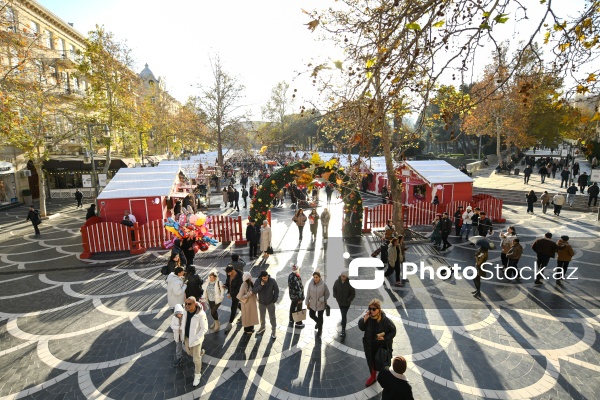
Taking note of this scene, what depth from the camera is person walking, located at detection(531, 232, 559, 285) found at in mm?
Answer: 9148

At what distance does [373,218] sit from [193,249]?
8.51 meters

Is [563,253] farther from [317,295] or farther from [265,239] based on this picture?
[265,239]

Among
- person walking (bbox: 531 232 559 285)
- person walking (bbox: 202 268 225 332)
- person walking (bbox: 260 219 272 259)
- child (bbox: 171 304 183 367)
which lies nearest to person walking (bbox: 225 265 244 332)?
person walking (bbox: 202 268 225 332)

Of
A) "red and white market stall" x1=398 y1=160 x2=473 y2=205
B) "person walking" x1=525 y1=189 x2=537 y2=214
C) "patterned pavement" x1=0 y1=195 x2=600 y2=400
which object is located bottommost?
"patterned pavement" x1=0 y1=195 x2=600 y2=400

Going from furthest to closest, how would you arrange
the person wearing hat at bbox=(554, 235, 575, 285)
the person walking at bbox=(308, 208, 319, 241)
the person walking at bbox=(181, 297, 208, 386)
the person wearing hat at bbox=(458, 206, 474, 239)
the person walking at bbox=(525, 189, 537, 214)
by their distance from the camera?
1. the person walking at bbox=(525, 189, 537, 214)
2. the person wearing hat at bbox=(458, 206, 474, 239)
3. the person walking at bbox=(308, 208, 319, 241)
4. the person wearing hat at bbox=(554, 235, 575, 285)
5. the person walking at bbox=(181, 297, 208, 386)

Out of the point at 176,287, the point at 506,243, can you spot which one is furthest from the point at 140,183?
the point at 506,243

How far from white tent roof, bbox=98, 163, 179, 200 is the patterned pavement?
5040mm

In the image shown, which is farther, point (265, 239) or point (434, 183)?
point (434, 183)

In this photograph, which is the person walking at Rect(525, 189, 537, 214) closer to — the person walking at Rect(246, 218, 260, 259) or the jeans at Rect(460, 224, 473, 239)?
the jeans at Rect(460, 224, 473, 239)

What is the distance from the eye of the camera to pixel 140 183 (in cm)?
1670

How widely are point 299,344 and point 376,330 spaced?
2095mm

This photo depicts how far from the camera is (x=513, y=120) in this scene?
31797 millimetres

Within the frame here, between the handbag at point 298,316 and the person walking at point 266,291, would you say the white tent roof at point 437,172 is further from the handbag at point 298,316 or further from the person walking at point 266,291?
the person walking at point 266,291

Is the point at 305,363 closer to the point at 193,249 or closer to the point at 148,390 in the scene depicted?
the point at 148,390
